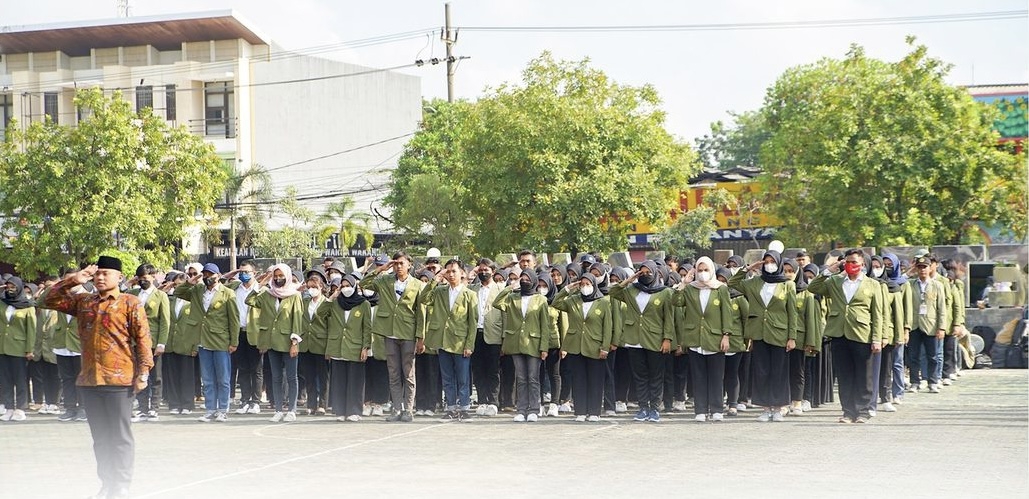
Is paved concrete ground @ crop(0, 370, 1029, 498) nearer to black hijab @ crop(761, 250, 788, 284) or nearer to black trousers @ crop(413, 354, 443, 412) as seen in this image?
black trousers @ crop(413, 354, 443, 412)

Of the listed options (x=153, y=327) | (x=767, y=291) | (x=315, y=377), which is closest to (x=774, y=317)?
(x=767, y=291)

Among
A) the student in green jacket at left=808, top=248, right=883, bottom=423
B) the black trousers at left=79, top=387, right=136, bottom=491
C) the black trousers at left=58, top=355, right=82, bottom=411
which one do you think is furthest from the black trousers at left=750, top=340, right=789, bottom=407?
the black trousers at left=58, top=355, right=82, bottom=411

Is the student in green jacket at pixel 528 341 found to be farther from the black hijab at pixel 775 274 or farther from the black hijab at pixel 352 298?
the black hijab at pixel 775 274

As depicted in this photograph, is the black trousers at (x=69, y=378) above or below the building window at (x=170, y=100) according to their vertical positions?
below

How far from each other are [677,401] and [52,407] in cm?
904

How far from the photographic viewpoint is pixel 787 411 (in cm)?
1563

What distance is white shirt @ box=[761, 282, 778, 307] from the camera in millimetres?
15172

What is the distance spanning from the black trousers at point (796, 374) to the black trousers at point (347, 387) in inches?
214

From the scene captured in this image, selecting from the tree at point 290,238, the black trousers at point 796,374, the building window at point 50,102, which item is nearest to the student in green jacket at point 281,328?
the black trousers at point 796,374

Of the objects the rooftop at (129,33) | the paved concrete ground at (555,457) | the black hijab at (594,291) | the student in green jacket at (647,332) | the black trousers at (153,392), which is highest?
the rooftop at (129,33)

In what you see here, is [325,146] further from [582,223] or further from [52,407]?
[52,407]

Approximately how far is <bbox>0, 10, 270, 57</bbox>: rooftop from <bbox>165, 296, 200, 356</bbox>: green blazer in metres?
34.6

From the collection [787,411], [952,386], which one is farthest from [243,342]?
[952,386]

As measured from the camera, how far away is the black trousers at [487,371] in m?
16.8
